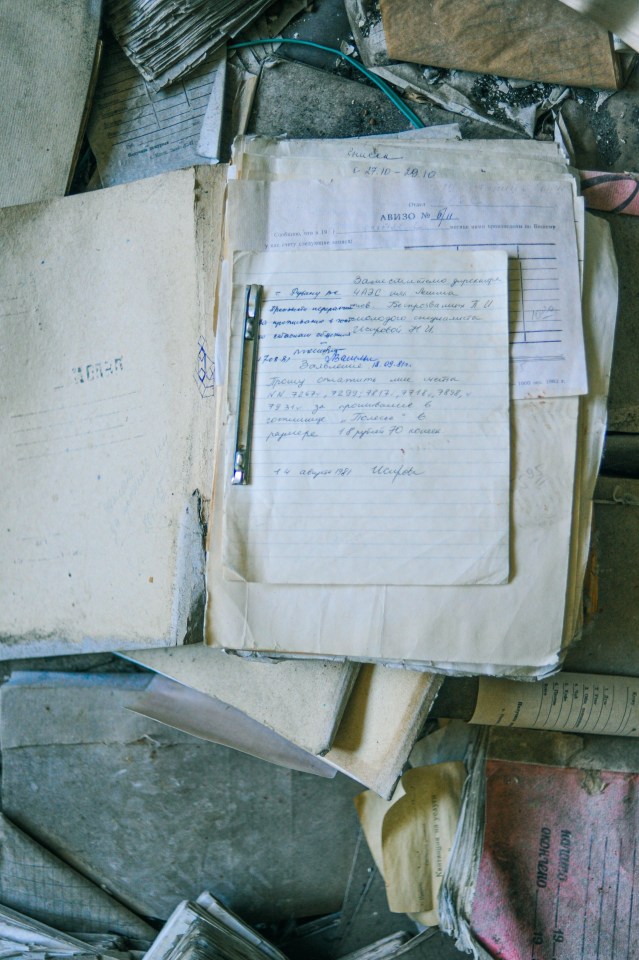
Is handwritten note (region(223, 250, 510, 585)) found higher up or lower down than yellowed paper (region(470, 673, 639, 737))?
higher up

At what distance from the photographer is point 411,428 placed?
760mm

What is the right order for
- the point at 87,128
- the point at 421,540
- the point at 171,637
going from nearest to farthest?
the point at 421,540 → the point at 171,637 → the point at 87,128

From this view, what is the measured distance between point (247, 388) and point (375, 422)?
0.46ft

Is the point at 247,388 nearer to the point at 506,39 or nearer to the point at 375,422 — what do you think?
the point at 375,422

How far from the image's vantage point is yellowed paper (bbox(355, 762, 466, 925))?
1053 millimetres

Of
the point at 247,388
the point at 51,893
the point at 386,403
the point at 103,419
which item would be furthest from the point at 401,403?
the point at 51,893

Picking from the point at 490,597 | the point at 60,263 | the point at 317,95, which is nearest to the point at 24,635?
the point at 60,263

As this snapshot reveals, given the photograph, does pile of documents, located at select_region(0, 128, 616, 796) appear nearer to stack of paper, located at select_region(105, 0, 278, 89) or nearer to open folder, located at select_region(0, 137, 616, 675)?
open folder, located at select_region(0, 137, 616, 675)

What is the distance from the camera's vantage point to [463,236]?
78 centimetres

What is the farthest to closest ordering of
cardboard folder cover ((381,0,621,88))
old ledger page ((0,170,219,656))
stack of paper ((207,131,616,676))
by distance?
cardboard folder cover ((381,0,621,88))
old ledger page ((0,170,219,656))
stack of paper ((207,131,616,676))

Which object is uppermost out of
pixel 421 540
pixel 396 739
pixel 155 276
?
pixel 155 276

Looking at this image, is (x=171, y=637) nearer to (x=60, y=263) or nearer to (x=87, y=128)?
(x=60, y=263)

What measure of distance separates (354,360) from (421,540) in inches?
7.9

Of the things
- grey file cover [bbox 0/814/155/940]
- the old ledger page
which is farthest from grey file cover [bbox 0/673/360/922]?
the old ledger page
